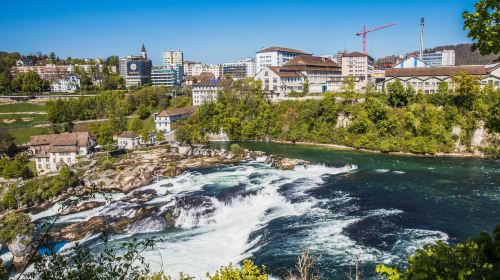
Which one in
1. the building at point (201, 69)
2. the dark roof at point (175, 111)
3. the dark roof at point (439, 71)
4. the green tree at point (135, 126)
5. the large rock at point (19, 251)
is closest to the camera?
the large rock at point (19, 251)

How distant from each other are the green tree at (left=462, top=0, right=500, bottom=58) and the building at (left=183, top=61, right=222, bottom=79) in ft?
479

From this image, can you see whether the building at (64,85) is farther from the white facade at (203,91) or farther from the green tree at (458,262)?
the green tree at (458,262)

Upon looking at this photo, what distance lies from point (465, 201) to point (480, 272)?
2557cm

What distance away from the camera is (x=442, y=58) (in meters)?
140

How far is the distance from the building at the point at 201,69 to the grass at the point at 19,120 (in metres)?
81.3

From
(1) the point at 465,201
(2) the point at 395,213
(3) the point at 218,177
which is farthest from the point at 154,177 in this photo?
(1) the point at 465,201

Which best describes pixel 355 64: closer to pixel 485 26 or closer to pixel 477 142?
pixel 477 142

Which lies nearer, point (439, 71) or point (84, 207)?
point (84, 207)

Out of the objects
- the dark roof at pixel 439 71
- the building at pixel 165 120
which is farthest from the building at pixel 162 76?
the dark roof at pixel 439 71

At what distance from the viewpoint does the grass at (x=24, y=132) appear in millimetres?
64250

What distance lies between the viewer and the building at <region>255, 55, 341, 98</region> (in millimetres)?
78375

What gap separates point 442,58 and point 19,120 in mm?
138267

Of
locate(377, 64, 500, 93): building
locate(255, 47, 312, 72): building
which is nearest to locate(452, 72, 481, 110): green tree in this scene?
locate(377, 64, 500, 93): building

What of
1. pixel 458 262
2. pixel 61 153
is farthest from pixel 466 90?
pixel 61 153
